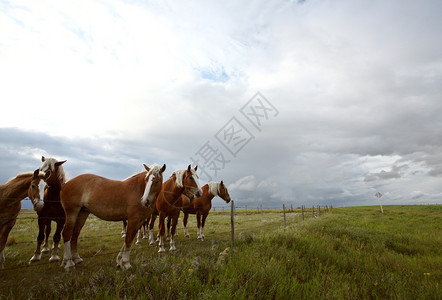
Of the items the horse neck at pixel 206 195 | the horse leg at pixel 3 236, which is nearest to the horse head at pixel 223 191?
the horse neck at pixel 206 195

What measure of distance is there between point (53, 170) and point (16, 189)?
0.89 m

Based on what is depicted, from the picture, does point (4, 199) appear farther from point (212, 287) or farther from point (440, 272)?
point (440, 272)

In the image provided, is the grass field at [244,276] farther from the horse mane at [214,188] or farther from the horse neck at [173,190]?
the horse mane at [214,188]

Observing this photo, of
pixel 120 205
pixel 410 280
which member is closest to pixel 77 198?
pixel 120 205

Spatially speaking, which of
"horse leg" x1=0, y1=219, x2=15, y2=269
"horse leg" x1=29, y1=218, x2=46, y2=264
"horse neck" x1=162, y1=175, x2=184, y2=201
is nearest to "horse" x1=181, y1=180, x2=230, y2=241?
"horse neck" x1=162, y1=175, x2=184, y2=201

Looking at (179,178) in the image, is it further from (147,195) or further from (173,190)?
(147,195)

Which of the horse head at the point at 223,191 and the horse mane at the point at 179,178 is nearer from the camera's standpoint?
the horse mane at the point at 179,178

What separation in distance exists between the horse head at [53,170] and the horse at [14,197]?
1.12ft

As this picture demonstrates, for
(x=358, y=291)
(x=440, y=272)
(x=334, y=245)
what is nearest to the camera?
(x=358, y=291)

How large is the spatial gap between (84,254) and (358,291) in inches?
308

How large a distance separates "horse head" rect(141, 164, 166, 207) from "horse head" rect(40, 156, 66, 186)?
2.77 m

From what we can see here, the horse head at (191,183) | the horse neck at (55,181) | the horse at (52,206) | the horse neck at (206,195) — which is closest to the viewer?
the horse at (52,206)

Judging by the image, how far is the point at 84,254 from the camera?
7.51 m

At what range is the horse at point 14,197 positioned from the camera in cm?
555
